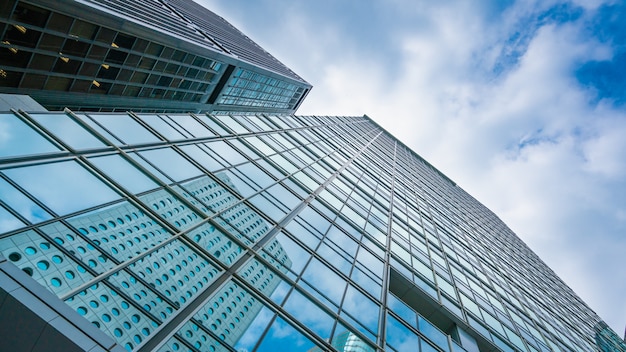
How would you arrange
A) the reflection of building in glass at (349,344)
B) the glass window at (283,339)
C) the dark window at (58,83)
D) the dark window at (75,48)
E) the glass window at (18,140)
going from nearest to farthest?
the glass window at (18,140) → the glass window at (283,339) → the reflection of building in glass at (349,344) → the dark window at (75,48) → the dark window at (58,83)

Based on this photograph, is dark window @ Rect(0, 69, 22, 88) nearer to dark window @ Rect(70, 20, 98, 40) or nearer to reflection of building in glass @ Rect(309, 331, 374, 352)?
dark window @ Rect(70, 20, 98, 40)

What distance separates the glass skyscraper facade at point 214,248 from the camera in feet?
21.0

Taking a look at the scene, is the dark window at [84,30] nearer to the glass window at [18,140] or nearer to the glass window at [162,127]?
the glass window at [162,127]

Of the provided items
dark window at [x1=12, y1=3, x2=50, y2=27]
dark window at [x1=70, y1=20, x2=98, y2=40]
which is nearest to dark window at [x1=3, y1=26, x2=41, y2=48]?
dark window at [x1=12, y1=3, x2=50, y2=27]

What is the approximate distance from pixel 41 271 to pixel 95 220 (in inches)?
67.7

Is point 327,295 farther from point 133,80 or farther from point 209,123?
point 133,80

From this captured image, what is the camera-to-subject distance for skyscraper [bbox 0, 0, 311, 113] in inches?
1141

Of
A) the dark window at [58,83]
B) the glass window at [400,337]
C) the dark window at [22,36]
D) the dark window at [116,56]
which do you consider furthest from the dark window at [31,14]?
the glass window at [400,337]

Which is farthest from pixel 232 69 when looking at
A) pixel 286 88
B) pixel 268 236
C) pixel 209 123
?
pixel 268 236

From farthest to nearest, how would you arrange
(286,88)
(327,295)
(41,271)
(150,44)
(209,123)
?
1. (286,88)
2. (150,44)
3. (209,123)
4. (327,295)
5. (41,271)

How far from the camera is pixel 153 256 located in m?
7.65

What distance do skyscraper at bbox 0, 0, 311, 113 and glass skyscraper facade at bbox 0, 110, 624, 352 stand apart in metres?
19.6

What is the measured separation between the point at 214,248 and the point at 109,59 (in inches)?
1400

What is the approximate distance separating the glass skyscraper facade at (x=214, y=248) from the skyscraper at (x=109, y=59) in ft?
64.5
